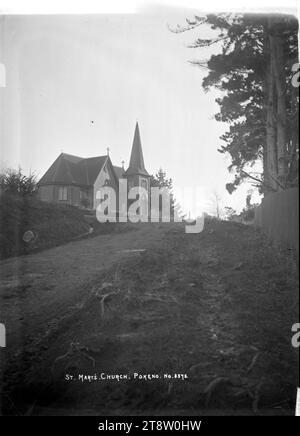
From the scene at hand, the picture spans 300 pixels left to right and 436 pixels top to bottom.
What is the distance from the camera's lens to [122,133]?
6.01m

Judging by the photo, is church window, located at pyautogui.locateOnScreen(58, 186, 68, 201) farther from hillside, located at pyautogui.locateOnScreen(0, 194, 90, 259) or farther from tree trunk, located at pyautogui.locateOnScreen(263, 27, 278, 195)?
tree trunk, located at pyautogui.locateOnScreen(263, 27, 278, 195)

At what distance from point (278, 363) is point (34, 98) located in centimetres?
578

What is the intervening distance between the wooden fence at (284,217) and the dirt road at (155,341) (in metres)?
0.39

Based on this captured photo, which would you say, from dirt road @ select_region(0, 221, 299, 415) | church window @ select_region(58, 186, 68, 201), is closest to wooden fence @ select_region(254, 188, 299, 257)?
dirt road @ select_region(0, 221, 299, 415)

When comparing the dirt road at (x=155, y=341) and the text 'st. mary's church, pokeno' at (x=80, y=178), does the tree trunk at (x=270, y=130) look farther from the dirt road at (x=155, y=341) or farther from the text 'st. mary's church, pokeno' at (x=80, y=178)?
the text 'st. mary's church, pokeno' at (x=80, y=178)

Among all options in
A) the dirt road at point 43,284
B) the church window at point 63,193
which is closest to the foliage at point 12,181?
the dirt road at point 43,284

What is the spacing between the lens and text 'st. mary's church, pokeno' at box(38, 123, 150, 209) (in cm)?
652

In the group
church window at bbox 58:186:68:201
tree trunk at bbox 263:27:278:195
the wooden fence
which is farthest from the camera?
church window at bbox 58:186:68:201

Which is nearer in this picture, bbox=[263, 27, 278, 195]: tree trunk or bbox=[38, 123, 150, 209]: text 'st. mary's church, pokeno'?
bbox=[263, 27, 278, 195]: tree trunk

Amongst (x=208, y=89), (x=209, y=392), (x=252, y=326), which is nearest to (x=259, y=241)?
(x=252, y=326)

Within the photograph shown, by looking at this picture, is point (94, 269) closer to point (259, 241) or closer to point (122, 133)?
point (122, 133)

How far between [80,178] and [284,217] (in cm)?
1435

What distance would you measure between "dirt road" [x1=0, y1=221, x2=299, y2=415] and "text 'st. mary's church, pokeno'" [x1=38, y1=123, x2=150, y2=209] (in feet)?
7.74

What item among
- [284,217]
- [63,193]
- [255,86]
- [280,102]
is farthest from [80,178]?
[284,217]
